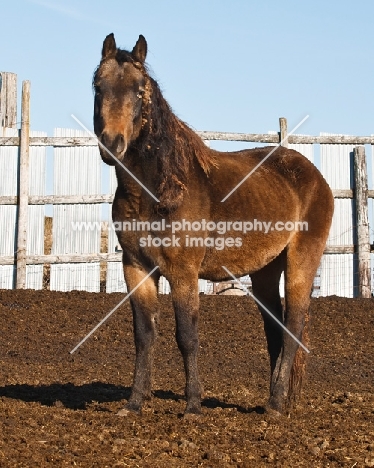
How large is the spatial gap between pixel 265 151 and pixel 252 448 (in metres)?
3.10

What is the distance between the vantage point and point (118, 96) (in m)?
5.57

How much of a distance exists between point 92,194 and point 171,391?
20.2 feet

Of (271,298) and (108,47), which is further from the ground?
(108,47)

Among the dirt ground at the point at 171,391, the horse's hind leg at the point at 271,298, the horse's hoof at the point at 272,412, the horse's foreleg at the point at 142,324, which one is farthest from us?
the horse's hind leg at the point at 271,298

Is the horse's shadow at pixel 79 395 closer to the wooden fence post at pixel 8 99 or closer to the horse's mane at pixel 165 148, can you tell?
the horse's mane at pixel 165 148

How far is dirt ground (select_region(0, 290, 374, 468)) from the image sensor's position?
4.89 metres

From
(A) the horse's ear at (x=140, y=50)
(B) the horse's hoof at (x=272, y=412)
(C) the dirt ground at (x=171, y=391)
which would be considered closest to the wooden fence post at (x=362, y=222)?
(C) the dirt ground at (x=171, y=391)

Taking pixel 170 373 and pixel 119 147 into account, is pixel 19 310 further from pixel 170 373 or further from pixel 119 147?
pixel 119 147

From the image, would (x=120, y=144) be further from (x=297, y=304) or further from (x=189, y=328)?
(x=297, y=304)

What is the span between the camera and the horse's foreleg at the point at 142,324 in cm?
615

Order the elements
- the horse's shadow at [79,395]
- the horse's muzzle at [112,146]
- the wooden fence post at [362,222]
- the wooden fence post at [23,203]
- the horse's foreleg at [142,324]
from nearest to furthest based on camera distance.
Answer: the horse's muzzle at [112,146] < the horse's foreleg at [142,324] < the horse's shadow at [79,395] < the wooden fence post at [23,203] < the wooden fence post at [362,222]

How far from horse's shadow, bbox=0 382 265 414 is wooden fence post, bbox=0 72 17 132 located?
6887 mm

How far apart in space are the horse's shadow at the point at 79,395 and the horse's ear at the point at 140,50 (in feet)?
8.63

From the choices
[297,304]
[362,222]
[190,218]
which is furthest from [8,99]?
[190,218]
